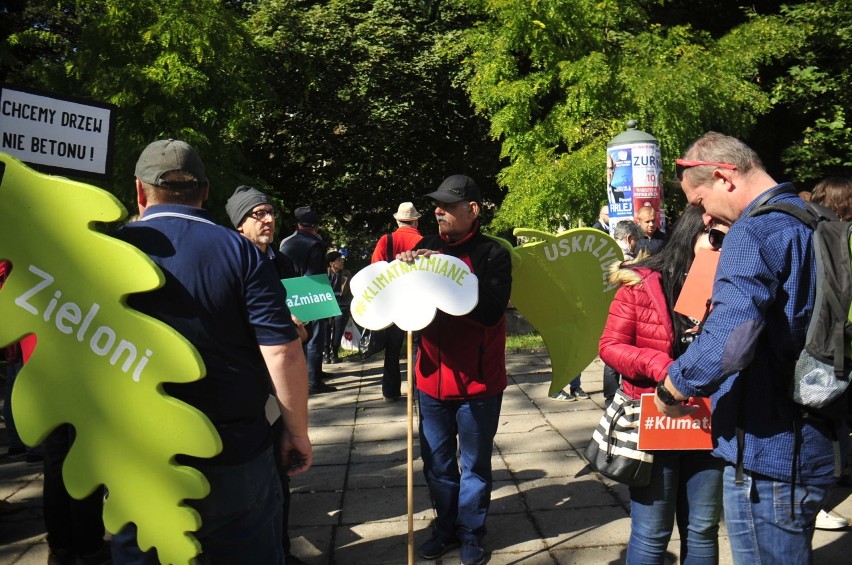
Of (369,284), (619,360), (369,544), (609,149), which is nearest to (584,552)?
(369,544)

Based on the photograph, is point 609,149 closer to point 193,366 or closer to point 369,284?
point 369,284

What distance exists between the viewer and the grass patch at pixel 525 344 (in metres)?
10.7

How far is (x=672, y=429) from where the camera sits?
2.91 m

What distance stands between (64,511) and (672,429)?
2.91 meters

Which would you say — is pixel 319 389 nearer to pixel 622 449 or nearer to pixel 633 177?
pixel 633 177

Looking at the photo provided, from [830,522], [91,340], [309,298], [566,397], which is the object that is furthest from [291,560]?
[566,397]

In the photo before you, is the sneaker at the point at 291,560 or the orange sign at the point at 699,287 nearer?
the orange sign at the point at 699,287

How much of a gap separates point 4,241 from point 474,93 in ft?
36.7

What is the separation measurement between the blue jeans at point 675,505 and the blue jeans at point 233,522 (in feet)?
4.51

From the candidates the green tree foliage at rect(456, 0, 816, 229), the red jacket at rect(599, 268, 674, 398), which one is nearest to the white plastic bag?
the green tree foliage at rect(456, 0, 816, 229)

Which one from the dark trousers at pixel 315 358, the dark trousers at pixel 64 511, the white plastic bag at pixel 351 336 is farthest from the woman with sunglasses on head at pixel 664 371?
the white plastic bag at pixel 351 336

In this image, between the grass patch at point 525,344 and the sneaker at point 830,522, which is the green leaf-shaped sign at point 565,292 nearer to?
the sneaker at point 830,522

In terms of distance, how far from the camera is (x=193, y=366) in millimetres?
2152

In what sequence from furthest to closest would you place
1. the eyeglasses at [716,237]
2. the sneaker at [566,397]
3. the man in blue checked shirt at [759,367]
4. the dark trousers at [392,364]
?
the dark trousers at [392,364]
the sneaker at [566,397]
the eyeglasses at [716,237]
the man in blue checked shirt at [759,367]
